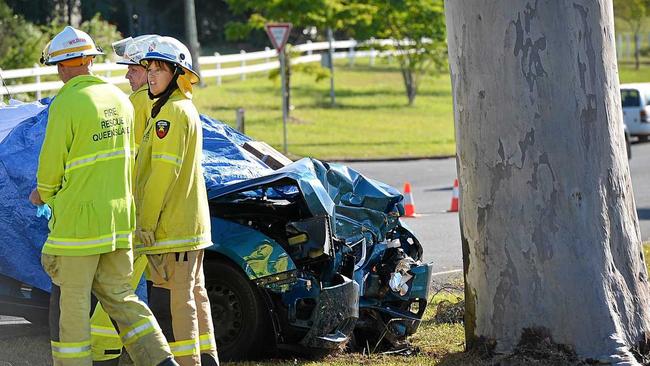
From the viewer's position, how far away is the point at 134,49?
6.45 meters

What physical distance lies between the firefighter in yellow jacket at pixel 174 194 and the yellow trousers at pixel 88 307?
0.91 feet

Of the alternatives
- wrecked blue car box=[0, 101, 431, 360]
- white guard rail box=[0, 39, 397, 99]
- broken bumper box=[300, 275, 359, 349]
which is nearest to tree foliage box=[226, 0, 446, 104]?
white guard rail box=[0, 39, 397, 99]

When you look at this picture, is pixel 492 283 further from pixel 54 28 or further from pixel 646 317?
pixel 54 28

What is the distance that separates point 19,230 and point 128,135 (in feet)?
4.98

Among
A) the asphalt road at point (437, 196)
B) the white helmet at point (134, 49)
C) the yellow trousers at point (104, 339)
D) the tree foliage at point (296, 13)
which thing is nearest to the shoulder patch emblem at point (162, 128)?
the white helmet at point (134, 49)

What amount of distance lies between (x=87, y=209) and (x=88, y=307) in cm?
47

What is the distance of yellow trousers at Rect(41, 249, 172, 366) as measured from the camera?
5.81m

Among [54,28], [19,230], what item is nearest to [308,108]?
[54,28]

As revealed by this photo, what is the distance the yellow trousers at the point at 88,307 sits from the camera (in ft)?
19.1

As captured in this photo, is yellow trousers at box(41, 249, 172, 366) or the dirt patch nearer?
yellow trousers at box(41, 249, 172, 366)

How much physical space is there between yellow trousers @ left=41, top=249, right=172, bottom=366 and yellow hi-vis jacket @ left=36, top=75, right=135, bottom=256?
9 centimetres

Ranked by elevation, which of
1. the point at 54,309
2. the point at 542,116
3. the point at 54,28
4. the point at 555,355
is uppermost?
the point at 54,28

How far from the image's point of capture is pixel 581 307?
655 cm

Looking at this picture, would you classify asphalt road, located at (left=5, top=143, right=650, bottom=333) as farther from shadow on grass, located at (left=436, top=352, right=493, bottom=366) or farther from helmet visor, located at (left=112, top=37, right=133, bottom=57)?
shadow on grass, located at (left=436, top=352, right=493, bottom=366)
